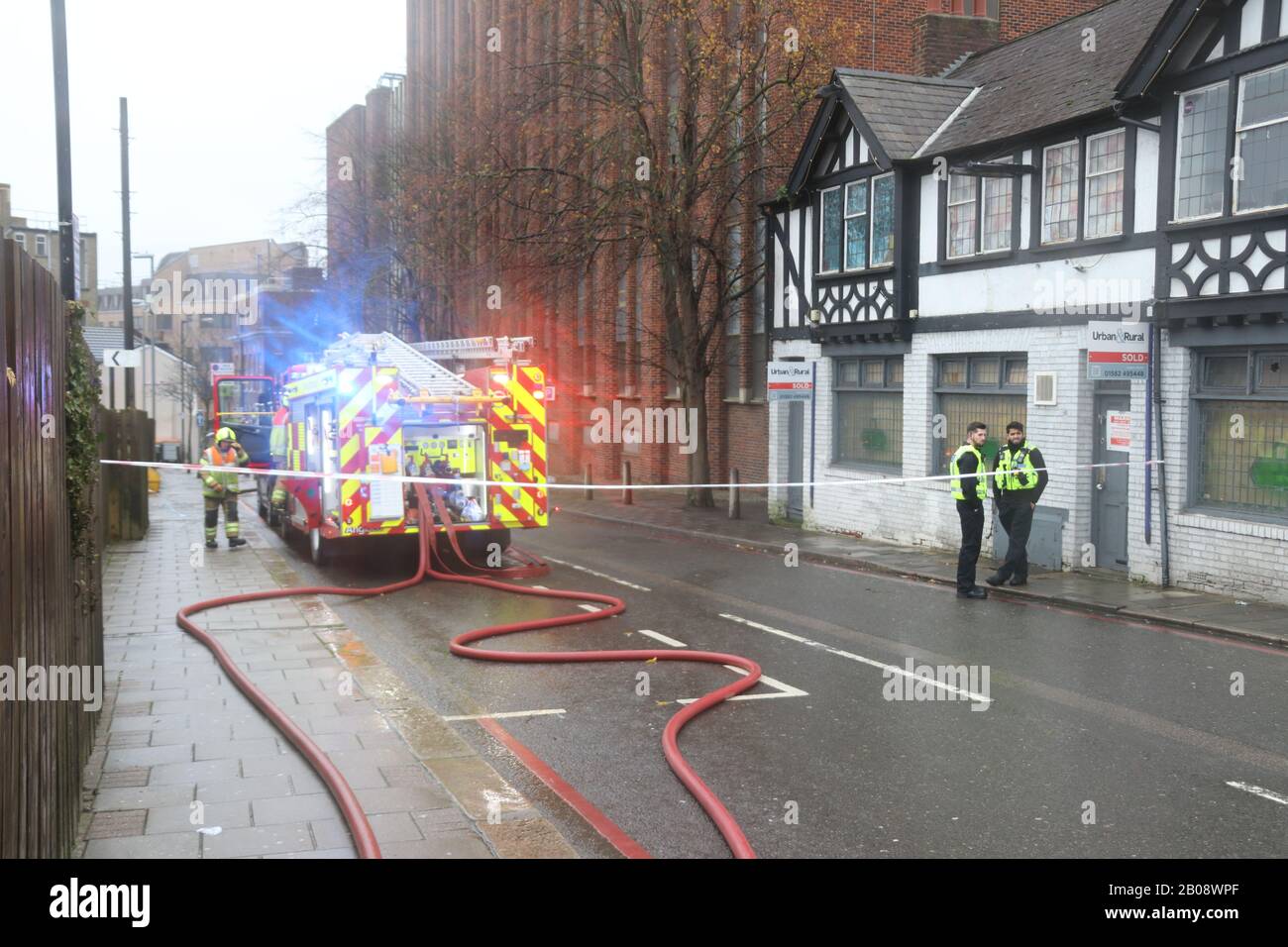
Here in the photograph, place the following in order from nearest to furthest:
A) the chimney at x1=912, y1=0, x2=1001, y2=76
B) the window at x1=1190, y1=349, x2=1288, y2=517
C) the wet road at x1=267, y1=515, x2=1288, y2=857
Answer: the wet road at x1=267, y1=515, x2=1288, y2=857, the window at x1=1190, y1=349, x2=1288, y2=517, the chimney at x1=912, y1=0, x2=1001, y2=76

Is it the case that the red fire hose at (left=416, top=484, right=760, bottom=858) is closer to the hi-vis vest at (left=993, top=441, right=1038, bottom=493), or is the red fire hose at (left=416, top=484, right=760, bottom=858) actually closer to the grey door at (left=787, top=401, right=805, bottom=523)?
the hi-vis vest at (left=993, top=441, right=1038, bottom=493)

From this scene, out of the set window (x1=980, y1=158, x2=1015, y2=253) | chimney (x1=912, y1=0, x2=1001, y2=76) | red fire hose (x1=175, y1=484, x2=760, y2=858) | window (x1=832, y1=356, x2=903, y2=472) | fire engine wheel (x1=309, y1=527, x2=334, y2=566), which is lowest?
red fire hose (x1=175, y1=484, x2=760, y2=858)

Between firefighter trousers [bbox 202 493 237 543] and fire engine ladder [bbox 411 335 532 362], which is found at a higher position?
fire engine ladder [bbox 411 335 532 362]

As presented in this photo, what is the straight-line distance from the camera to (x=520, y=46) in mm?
40531

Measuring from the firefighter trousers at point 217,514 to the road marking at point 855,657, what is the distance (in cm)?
878

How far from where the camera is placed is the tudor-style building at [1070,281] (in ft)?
43.5

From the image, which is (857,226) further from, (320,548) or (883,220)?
(320,548)

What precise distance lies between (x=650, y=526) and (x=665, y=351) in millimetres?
5218

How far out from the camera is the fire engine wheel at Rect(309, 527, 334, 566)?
52.7ft

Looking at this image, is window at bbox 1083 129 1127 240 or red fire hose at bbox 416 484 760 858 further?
window at bbox 1083 129 1127 240

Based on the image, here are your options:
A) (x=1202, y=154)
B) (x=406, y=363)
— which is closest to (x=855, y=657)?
(x=1202, y=154)

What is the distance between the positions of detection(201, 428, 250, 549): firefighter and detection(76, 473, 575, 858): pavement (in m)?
6.01

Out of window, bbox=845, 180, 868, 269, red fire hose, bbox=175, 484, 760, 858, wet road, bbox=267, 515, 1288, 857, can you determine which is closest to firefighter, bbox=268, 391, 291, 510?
red fire hose, bbox=175, 484, 760, 858

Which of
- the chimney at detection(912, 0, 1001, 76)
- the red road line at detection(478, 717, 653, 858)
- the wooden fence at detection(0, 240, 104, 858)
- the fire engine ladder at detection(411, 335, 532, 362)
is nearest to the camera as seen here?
the wooden fence at detection(0, 240, 104, 858)
